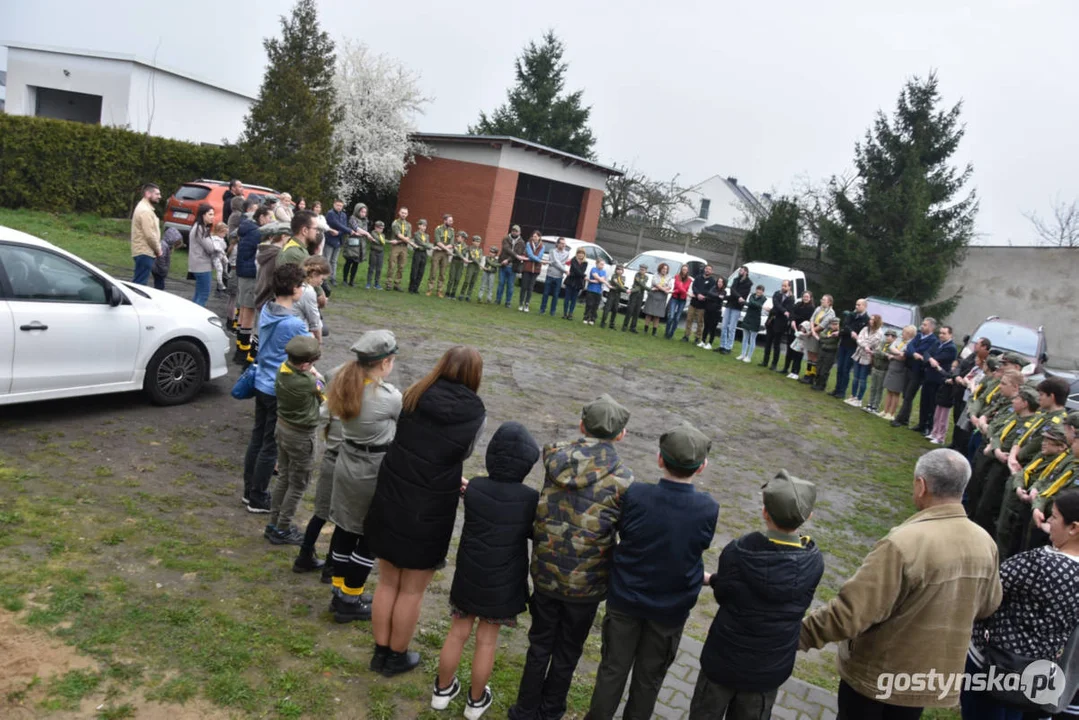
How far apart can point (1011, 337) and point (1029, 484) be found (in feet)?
43.9

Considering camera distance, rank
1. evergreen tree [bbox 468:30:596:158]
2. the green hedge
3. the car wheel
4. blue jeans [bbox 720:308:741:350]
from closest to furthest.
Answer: the car wheel, blue jeans [bbox 720:308:741:350], the green hedge, evergreen tree [bbox 468:30:596:158]

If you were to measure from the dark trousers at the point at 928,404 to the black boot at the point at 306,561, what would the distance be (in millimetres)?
11052

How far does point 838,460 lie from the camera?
414 inches

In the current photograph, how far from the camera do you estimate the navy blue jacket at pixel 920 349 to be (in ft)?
42.0

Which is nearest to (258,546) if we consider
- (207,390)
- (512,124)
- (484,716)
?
(484,716)

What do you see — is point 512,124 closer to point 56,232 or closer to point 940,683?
point 56,232

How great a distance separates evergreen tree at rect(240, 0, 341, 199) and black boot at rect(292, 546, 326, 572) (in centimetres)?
1908

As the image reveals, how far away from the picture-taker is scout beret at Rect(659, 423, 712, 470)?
11.9ft

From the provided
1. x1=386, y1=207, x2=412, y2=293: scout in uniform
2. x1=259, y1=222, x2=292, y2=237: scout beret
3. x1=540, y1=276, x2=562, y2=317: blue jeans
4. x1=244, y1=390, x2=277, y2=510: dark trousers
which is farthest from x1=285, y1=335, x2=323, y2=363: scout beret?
x1=540, y1=276, x2=562, y2=317: blue jeans

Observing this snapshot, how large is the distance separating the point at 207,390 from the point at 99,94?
27.7m

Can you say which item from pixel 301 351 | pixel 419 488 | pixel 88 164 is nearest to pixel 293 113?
pixel 88 164

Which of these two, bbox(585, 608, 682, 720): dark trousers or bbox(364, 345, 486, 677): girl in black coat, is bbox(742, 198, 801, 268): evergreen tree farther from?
bbox(585, 608, 682, 720): dark trousers

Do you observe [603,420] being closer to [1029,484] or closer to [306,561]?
[306,561]

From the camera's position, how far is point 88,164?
20.4 metres
